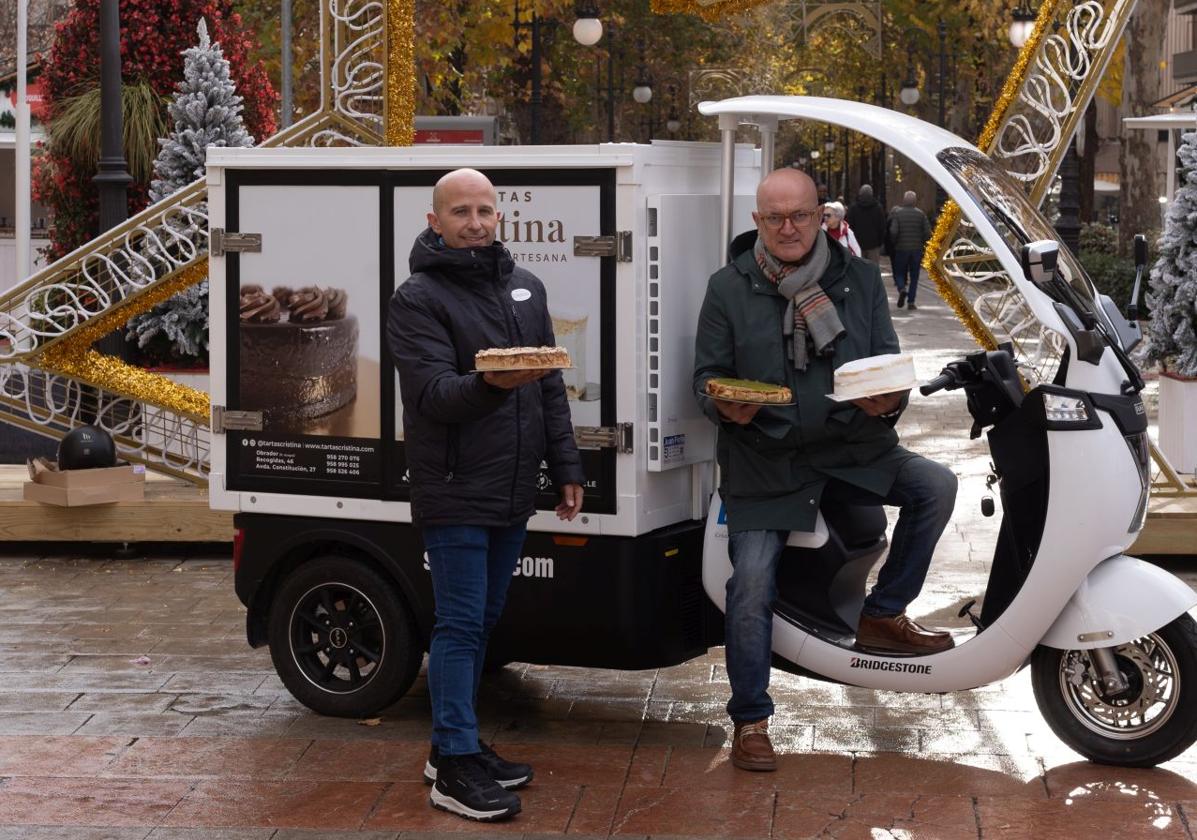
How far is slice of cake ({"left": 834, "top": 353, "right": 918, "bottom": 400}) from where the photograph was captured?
5.80m

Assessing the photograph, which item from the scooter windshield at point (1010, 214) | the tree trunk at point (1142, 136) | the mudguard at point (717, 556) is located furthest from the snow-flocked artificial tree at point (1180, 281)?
the tree trunk at point (1142, 136)

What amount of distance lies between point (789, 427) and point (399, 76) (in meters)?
5.31

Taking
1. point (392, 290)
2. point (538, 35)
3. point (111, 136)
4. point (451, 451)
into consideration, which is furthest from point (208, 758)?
point (538, 35)

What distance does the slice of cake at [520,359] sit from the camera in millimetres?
5402

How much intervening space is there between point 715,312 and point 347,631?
71.4 inches

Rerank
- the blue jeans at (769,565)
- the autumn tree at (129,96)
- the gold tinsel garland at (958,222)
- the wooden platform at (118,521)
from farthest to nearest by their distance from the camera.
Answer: the autumn tree at (129,96) → the wooden platform at (118,521) → the gold tinsel garland at (958,222) → the blue jeans at (769,565)

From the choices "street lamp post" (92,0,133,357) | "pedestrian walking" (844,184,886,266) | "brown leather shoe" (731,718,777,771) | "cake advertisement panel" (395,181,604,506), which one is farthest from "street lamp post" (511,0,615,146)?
"brown leather shoe" (731,718,777,771)

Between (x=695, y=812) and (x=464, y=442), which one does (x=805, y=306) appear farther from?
(x=695, y=812)

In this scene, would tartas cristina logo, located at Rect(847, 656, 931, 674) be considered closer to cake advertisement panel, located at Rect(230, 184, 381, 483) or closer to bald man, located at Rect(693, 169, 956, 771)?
bald man, located at Rect(693, 169, 956, 771)

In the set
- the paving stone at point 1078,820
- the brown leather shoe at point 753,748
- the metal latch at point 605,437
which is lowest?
the paving stone at point 1078,820

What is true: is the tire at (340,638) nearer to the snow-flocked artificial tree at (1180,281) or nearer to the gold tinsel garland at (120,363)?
the gold tinsel garland at (120,363)

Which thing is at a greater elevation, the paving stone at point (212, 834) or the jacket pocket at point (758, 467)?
the jacket pocket at point (758, 467)

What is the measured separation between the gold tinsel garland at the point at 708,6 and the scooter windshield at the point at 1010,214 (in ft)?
9.89

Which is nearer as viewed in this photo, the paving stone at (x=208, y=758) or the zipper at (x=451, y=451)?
the zipper at (x=451, y=451)
